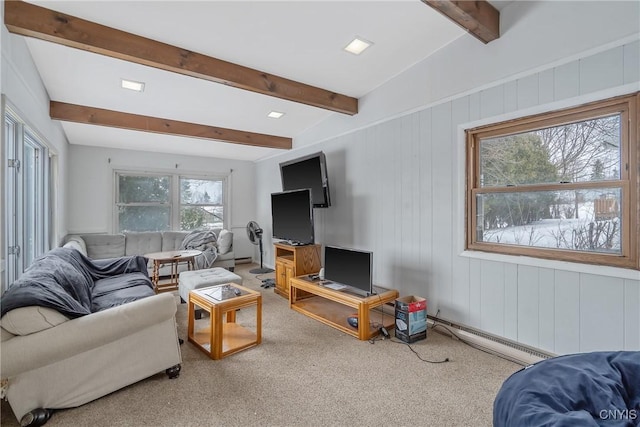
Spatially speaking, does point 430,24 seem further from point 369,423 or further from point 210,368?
point 210,368

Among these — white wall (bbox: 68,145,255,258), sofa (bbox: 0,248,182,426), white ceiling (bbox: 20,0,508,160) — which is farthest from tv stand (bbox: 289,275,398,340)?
white wall (bbox: 68,145,255,258)

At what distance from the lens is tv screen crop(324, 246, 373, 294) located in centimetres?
305

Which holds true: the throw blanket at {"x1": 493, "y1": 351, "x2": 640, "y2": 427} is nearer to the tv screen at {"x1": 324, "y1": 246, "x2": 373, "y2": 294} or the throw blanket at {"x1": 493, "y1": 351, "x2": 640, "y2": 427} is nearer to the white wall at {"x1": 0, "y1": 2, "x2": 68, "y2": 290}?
the tv screen at {"x1": 324, "y1": 246, "x2": 373, "y2": 294}

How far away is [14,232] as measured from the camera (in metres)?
2.41

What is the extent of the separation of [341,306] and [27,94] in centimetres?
375

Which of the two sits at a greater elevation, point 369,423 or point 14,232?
point 14,232

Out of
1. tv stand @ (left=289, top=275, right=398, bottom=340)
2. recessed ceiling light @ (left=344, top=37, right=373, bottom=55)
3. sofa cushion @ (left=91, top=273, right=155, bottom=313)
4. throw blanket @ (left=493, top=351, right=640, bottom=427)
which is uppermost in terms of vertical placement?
recessed ceiling light @ (left=344, top=37, right=373, bottom=55)

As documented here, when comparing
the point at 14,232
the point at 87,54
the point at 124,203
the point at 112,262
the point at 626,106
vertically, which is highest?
the point at 87,54

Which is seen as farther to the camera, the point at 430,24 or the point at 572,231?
the point at 430,24

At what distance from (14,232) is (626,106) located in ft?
15.2

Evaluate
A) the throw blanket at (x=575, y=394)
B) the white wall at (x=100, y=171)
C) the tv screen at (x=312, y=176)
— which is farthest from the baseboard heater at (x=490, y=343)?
the white wall at (x=100, y=171)

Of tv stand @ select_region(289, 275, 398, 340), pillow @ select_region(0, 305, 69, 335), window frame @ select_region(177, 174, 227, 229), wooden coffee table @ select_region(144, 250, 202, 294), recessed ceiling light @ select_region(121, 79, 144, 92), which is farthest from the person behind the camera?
window frame @ select_region(177, 174, 227, 229)

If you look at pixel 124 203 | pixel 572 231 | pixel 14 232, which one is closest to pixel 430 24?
pixel 572 231

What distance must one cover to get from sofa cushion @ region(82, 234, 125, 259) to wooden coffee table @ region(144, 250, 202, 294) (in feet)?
3.01
